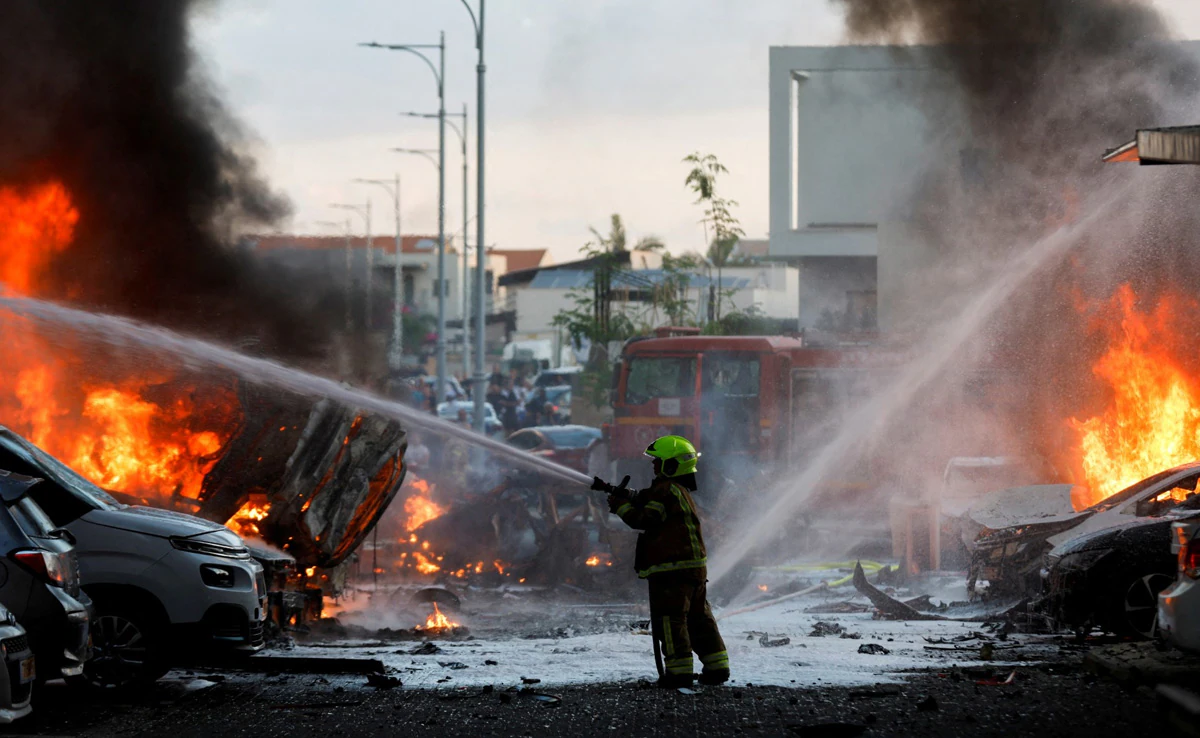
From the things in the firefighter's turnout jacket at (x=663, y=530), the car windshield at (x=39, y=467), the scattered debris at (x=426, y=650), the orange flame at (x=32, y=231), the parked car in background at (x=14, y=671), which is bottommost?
the scattered debris at (x=426, y=650)

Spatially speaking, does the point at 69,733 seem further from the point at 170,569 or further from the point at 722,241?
the point at 722,241

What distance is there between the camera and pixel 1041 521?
10.8 meters

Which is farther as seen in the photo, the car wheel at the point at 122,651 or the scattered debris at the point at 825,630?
the scattered debris at the point at 825,630

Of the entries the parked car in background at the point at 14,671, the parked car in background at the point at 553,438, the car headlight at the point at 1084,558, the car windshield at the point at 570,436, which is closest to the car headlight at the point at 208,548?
the parked car in background at the point at 14,671

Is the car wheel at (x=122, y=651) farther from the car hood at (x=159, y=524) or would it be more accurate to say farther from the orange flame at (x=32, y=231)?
the orange flame at (x=32, y=231)

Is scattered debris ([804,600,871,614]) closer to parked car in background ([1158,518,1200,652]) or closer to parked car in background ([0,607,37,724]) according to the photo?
parked car in background ([1158,518,1200,652])

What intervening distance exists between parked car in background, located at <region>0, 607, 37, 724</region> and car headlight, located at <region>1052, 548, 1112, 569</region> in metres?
6.65

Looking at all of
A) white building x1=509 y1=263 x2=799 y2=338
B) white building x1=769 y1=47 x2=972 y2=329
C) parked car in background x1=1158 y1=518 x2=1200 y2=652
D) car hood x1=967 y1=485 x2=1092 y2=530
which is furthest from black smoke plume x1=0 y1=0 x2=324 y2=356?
white building x1=509 y1=263 x2=799 y2=338

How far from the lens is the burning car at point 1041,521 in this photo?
10172 millimetres

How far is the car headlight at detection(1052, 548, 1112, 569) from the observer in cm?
910

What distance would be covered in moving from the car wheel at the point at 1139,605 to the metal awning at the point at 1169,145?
2.79m

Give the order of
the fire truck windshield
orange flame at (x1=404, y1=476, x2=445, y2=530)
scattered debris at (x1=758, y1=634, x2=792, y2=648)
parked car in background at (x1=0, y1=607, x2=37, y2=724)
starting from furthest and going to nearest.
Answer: the fire truck windshield, orange flame at (x1=404, y1=476, x2=445, y2=530), scattered debris at (x1=758, y1=634, x2=792, y2=648), parked car in background at (x1=0, y1=607, x2=37, y2=724)

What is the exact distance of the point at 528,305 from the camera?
2655 inches

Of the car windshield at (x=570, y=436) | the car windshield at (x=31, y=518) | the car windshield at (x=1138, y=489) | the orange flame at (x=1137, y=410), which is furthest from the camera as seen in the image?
the car windshield at (x=570, y=436)
